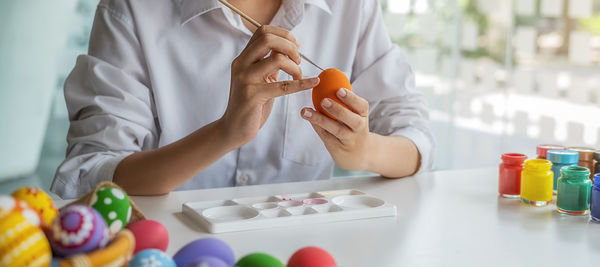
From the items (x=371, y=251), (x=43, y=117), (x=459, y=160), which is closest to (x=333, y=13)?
(x=371, y=251)

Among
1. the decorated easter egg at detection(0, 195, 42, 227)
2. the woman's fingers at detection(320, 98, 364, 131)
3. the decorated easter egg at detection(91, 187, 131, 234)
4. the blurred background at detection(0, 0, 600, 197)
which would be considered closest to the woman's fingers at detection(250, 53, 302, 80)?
the woman's fingers at detection(320, 98, 364, 131)

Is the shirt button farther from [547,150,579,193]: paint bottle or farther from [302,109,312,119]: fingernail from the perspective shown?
[547,150,579,193]: paint bottle

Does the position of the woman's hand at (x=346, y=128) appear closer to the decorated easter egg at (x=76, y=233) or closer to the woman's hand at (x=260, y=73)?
the woman's hand at (x=260, y=73)

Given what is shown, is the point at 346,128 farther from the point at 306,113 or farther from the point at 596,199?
the point at 596,199

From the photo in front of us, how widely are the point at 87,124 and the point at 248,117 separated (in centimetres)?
38

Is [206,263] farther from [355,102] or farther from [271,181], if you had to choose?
[271,181]

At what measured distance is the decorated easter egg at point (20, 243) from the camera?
52 cm

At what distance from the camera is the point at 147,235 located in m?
0.67

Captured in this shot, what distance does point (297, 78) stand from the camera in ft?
3.81

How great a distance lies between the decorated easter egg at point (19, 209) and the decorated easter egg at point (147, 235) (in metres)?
0.11

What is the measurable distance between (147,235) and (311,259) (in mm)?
185

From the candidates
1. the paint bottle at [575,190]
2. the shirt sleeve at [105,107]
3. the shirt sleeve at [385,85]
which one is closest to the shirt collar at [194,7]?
the shirt sleeve at [105,107]

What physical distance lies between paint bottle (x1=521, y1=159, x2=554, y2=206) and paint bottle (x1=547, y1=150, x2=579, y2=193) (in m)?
0.03

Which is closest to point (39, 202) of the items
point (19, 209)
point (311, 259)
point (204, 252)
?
point (19, 209)
